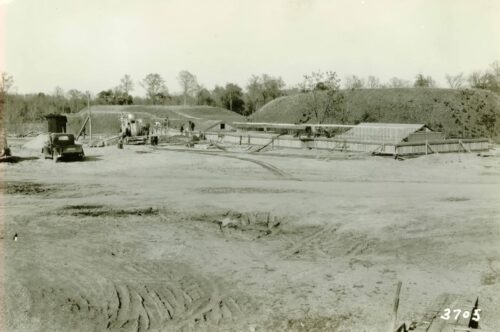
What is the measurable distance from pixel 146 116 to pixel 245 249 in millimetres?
59012

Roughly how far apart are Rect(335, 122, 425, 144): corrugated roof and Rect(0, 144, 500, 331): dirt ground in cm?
1116

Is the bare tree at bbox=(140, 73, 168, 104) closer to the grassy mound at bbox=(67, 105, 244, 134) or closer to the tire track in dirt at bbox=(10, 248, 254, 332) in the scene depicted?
the grassy mound at bbox=(67, 105, 244, 134)

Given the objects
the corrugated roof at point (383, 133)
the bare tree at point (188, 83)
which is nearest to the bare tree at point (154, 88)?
the bare tree at point (188, 83)

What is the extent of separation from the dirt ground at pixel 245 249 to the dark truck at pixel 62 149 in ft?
18.4

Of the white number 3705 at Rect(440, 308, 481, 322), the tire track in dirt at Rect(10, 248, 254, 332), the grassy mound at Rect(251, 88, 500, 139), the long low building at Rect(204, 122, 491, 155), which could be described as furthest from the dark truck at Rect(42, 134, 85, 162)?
the grassy mound at Rect(251, 88, 500, 139)

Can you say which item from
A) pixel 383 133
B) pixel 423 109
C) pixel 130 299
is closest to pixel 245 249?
pixel 130 299

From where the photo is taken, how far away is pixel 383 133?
133 feet

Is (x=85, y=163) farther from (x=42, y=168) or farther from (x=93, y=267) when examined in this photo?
(x=93, y=267)

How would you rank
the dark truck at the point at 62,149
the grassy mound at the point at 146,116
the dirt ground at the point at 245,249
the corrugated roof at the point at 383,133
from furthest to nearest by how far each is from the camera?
the grassy mound at the point at 146,116, the corrugated roof at the point at 383,133, the dark truck at the point at 62,149, the dirt ground at the point at 245,249

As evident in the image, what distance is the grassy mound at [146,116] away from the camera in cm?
7169

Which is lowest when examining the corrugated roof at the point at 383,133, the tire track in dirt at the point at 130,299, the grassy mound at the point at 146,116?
the tire track in dirt at the point at 130,299

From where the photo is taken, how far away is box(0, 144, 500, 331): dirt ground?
1108 centimetres

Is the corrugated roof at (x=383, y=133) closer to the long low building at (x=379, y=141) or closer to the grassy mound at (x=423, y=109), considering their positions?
the long low building at (x=379, y=141)

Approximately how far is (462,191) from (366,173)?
594 centimetres
